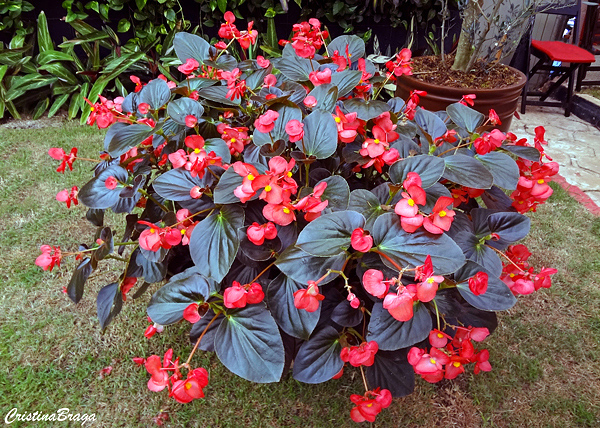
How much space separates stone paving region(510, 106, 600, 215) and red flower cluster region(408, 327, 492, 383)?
197 cm

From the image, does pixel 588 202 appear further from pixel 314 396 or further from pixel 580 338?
pixel 314 396

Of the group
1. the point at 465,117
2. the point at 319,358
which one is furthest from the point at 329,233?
the point at 465,117

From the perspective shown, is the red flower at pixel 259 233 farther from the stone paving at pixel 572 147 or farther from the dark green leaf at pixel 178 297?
the stone paving at pixel 572 147

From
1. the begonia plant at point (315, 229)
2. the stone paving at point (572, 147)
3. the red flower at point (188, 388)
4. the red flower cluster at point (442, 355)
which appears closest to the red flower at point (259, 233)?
the begonia plant at point (315, 229)

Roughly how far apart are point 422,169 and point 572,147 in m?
3.09

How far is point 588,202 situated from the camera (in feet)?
8.33

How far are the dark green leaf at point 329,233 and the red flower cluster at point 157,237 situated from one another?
303 mm

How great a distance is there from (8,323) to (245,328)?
3.97 ft

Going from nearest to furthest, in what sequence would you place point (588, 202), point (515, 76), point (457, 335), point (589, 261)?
point (457, 335) → point (589, 261) → point (588, 202) → point (515, 76)

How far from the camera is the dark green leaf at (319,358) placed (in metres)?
1.00

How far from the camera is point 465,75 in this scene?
2771 mm

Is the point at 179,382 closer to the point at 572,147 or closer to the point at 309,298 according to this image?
the point at 309,298

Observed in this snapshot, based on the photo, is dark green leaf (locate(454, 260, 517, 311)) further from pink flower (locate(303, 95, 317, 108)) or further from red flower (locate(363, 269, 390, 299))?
pink flower (locate(303, 95, 317, 108))

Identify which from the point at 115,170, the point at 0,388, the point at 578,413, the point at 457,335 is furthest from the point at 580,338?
the point at 0,388
